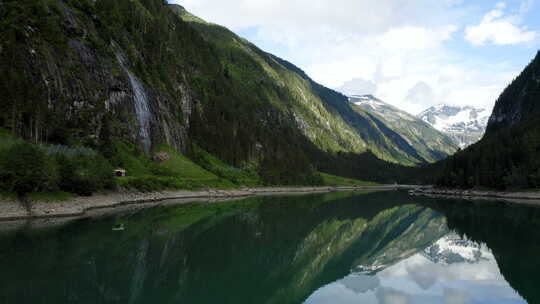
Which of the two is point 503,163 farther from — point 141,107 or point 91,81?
point 91,81

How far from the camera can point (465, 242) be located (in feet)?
172

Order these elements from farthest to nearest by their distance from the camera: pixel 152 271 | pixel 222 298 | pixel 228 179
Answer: pixel 228 179
pixel 152 271
pixel 222 298

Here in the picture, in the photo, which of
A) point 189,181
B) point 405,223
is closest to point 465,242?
point 405,223

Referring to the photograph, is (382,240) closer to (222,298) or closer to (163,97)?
(222,298)

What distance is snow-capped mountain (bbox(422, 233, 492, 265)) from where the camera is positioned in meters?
41.3

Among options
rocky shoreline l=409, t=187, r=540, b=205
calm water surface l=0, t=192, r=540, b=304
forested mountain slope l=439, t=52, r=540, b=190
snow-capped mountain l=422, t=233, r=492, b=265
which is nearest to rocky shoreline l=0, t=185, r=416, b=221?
calm water surface l=0, t=192, r=540, b=304

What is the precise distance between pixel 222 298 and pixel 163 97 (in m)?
137

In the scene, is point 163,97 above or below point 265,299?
above

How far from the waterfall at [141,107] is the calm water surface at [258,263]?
214 ft

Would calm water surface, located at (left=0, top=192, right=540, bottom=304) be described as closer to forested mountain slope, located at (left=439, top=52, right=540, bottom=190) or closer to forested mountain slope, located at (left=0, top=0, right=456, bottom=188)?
forested mountain slope, located at (left=0, top=0, right=456, bottom=188)

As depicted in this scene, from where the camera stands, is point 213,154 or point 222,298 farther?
point 213,154

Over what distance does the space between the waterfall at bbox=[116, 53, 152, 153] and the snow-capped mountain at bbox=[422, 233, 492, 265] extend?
9543 cm

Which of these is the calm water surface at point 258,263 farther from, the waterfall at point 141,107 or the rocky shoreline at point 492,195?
the rocky shoreline at point 492,195

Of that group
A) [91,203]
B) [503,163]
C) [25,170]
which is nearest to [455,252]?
[25,170]
